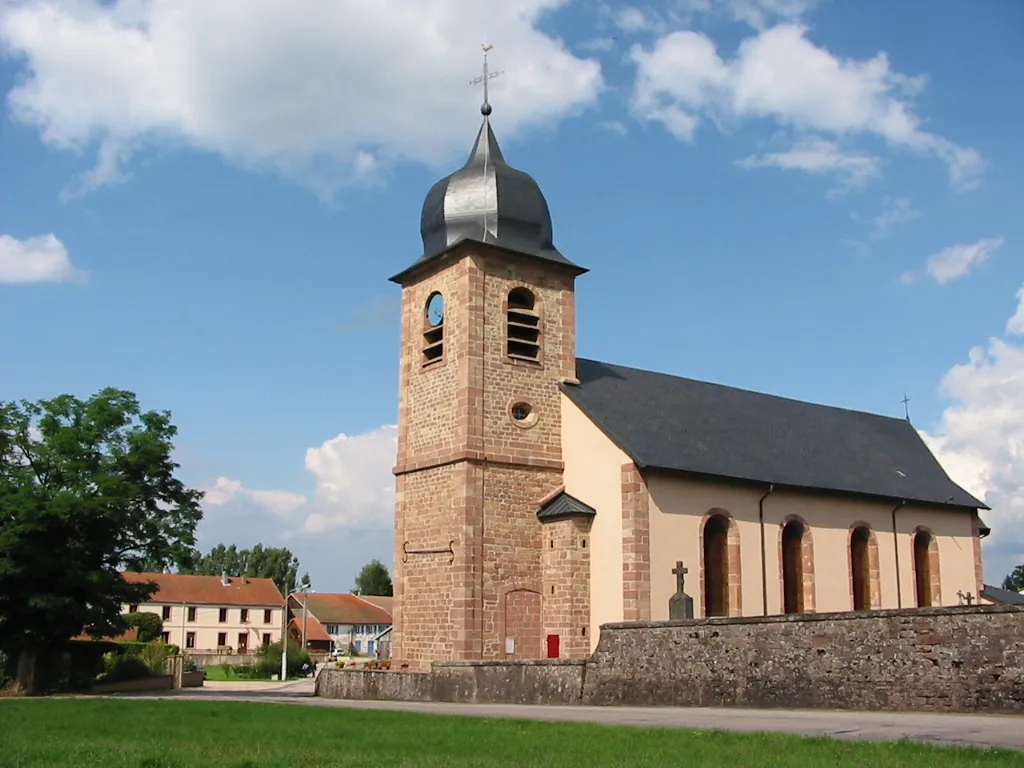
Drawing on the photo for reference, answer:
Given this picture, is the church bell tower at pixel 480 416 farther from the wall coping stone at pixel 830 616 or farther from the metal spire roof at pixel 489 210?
the wall coping stone at pixel 830 616

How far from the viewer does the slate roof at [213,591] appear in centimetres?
7712

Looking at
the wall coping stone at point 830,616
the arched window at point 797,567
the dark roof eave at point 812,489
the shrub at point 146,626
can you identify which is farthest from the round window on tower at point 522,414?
the shrub at point 146,626

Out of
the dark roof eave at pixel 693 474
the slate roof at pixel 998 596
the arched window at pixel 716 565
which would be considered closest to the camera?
the dark roof eave at pixel 693 474

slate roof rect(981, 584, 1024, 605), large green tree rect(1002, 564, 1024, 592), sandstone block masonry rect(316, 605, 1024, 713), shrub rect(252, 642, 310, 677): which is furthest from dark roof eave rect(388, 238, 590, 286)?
large green tree rect(1002, 564, 1024, 592)

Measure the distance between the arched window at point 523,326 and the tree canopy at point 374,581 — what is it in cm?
8149

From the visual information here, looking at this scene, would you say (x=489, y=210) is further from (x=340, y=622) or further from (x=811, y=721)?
(x=340, y=622)

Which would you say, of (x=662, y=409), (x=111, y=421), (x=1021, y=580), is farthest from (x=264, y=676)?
(x=1021, y=580)

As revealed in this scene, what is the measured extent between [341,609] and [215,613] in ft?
45.4

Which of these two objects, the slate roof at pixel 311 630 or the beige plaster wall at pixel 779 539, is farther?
the slate roof at pixel 311 630

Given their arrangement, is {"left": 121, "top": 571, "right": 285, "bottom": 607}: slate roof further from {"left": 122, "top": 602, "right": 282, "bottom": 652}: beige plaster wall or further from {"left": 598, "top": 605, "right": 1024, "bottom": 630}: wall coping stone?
{"left": 598, "top": 605, "right": 1024, "bottom": 630}: wall coping stone

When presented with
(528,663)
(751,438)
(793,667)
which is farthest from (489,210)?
(793,667)

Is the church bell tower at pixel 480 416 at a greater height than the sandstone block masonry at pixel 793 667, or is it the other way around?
the church bell tower at pixel 480 416

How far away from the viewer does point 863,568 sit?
111ft

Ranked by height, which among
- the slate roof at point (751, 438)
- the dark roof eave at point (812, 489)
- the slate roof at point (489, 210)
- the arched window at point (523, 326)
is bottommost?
the dark roof eave at point (812, 489)
